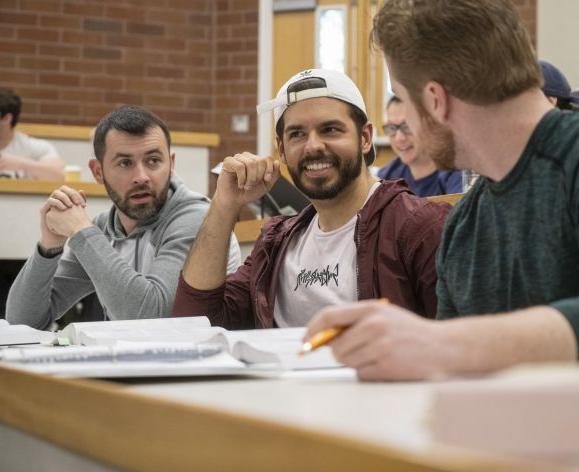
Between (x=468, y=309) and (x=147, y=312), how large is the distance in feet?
3.62

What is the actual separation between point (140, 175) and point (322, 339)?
67.5 inches

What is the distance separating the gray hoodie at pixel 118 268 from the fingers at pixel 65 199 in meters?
0.11

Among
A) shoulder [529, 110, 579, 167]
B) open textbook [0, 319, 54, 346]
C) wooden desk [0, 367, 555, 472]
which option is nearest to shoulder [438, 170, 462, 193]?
open textbook [0, 319, 54, 346]

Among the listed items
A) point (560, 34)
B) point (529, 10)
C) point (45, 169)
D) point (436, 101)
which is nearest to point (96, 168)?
point (436, 101)

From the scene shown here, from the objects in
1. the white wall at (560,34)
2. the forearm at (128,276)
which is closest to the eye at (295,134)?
the forearm at (128,276)

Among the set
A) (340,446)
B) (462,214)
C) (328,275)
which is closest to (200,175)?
(328,275)

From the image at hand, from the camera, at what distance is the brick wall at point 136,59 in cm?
590

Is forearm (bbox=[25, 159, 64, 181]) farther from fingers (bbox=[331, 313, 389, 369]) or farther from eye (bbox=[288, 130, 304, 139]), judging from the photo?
fingers (bbox=[331, 313, 389, 369])

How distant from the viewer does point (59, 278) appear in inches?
→ 104

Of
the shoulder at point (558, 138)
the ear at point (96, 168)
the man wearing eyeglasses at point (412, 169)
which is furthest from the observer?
the man wearing eyeglasses at point (412, 169)

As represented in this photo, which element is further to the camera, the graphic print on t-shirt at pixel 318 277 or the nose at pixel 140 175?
the nose at pixel 140 175

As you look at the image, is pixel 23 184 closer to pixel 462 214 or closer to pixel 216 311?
pixel 216 311

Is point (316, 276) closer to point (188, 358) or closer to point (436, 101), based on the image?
point (436, 101)

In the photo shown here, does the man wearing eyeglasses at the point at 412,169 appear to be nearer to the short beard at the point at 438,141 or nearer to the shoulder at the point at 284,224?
the shoulder at the point at 284,224
